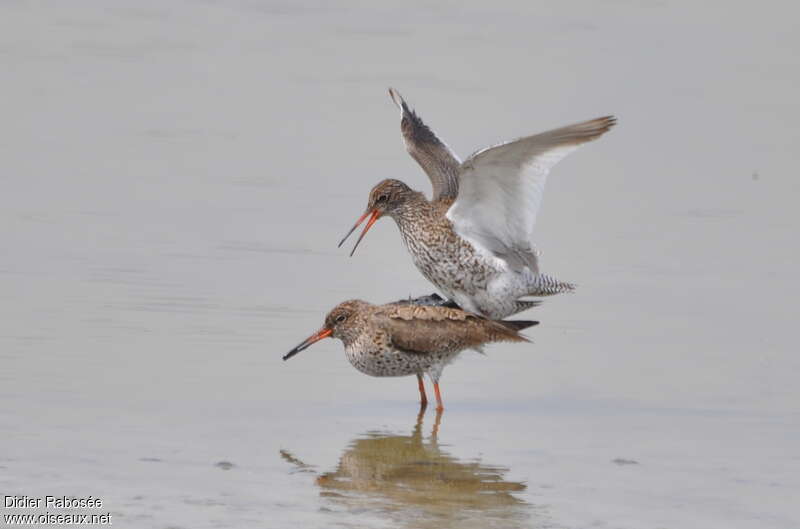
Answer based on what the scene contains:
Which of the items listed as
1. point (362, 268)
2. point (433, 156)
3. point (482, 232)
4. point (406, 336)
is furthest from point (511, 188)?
point (362, 268)

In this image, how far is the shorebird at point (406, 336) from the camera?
9617 millimetres

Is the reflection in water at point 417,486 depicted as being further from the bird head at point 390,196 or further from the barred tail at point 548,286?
the bird head at point 390,196

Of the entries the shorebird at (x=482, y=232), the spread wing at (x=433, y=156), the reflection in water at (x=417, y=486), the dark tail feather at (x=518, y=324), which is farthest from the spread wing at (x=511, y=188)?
the reflection in water at (x=417, y=486)

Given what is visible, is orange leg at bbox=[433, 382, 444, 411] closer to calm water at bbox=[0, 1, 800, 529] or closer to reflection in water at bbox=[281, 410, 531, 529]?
calm water at bbox=[0, 1, 800, 529]

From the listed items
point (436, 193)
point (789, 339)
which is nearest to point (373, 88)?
point (436, 193)

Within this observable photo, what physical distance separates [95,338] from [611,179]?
19.1ft

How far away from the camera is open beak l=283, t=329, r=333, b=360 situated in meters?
9.54

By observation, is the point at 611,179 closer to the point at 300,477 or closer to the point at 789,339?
the point at 789,339

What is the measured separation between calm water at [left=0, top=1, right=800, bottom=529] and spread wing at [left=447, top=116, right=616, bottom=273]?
0.78m

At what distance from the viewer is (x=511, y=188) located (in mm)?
10016

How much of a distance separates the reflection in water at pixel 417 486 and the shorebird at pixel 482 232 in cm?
180

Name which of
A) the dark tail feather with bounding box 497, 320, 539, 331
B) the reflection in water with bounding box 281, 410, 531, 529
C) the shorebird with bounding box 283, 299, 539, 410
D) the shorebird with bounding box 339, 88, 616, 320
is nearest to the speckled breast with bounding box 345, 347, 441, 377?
the shorebird with bounding box 283, 299, 539, 410

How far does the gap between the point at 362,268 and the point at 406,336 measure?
2.48 m

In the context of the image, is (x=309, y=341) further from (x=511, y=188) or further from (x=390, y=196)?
(x=511, y=188)
